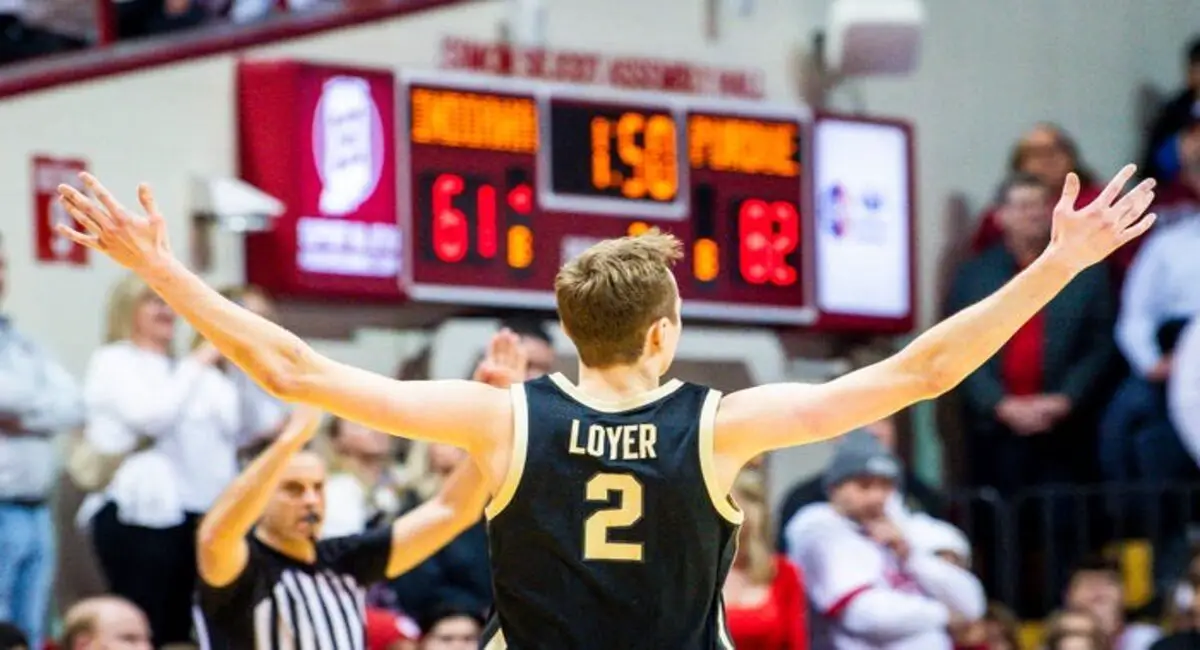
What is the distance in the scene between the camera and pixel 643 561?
4832 mm

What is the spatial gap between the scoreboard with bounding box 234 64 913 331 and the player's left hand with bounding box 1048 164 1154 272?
7.07m

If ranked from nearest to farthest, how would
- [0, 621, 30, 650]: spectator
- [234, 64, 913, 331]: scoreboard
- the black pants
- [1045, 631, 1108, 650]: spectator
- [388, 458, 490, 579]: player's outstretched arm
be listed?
[388, 458, 490, 579]: player's outstretched arm, [0, 621, 30, 650]: spectator, the black pants, [1045, 631, 1108, 650]: spectator, [234, 64, 913, 331]: scoreboard

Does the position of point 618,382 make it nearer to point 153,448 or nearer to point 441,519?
point 441,519

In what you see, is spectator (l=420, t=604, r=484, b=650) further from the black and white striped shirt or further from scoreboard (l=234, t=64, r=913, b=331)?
scoreboard (l=234, t=64, r=913, b=331)

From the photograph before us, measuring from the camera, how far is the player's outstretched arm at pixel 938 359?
4.81 metres

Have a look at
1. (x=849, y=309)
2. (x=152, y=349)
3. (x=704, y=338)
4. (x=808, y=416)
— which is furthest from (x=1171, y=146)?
(x=808, y=416)

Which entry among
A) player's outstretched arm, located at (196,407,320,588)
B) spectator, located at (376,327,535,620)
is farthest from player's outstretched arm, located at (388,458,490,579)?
spectator, located at (376,327,535,620)

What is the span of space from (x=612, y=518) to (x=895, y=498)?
20.2ft

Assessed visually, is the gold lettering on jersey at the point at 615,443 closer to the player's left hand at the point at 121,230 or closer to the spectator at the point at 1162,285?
the player's left hand at the point at 121,230

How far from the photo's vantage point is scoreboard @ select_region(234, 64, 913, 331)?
11.8 m

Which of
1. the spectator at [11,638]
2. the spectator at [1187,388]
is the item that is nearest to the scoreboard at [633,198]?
the spectator at [1187,388]

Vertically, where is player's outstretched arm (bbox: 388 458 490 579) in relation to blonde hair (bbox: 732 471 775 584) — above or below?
above

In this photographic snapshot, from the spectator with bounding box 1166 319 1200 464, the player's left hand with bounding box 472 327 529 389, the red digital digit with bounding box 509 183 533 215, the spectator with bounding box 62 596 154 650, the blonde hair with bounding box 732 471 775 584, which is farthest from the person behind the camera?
the spectator with bounding box 1166 319 1200 464

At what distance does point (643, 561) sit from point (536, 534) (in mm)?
220
